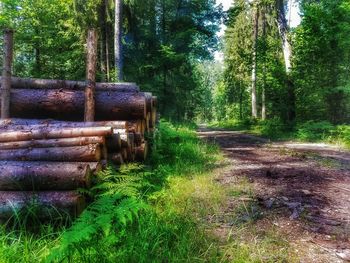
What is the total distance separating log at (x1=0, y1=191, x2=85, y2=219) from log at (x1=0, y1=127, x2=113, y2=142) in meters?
1.42

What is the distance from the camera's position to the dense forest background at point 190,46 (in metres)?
16.2

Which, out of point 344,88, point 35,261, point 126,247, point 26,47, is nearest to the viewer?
point 35,261

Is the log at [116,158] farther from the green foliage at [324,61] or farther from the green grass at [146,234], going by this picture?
the green foliage at [324,61]

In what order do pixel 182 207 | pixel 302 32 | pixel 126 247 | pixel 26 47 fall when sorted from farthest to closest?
1. pixel 26 47
2. pixel 302 32
3. pixel 182 207
4. pixel 126 247

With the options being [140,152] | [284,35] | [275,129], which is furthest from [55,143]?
[284,35]

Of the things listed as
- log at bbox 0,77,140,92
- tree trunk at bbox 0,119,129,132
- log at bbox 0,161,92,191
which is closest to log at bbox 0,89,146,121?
log at bbox 0,77,140,92

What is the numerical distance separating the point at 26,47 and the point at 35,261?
28.1m

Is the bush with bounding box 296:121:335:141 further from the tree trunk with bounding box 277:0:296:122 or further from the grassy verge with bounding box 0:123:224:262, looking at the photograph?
the grassy verge with bounding box 0:123:224:262

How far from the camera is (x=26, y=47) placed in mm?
27484

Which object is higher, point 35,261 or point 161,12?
point 161,12

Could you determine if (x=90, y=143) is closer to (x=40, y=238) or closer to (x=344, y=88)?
(x=40, y=238)

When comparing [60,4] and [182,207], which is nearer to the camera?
[182,207]

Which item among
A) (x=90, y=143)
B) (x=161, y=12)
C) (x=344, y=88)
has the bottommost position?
(x=90, y=143)

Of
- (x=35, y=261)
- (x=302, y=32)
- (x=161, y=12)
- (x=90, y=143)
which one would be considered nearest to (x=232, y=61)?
(x=161, y=12)
